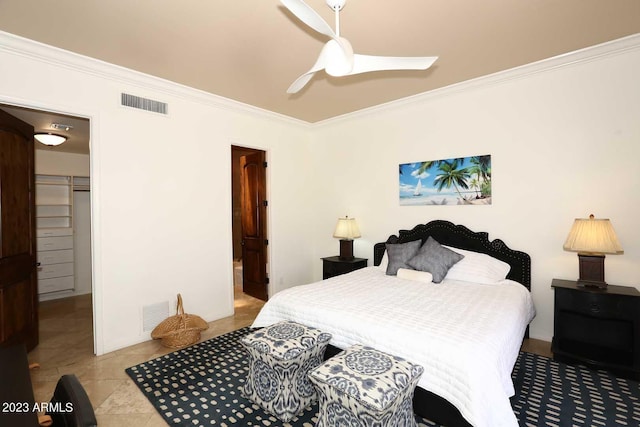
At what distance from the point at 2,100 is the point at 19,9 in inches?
31.8

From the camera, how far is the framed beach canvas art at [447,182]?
3.51 meters

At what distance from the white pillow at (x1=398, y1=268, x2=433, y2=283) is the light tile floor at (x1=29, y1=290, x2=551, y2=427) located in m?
1.18

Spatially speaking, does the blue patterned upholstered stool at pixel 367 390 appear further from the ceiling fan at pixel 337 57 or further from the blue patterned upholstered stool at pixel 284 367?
the ceiling fan at pixel 337 57

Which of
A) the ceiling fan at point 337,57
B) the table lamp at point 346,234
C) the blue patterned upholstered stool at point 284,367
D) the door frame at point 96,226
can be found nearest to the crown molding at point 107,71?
the door frame at point 96,226

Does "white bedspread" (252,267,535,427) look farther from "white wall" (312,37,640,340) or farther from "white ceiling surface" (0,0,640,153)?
"white ceiling surface" (0,0,640,153)

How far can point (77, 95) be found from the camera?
2896 millimetres

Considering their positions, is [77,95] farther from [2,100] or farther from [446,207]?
[446,207]

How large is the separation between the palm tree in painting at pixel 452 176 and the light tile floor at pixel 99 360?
1.82 metres

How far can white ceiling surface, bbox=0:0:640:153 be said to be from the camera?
218cm

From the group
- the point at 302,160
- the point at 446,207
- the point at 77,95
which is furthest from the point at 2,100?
the point at 446,207

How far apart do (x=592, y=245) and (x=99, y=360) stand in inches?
179

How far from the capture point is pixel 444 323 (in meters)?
2.01

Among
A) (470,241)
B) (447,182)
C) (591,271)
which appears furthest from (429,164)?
(591,271)

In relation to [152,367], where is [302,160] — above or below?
above
